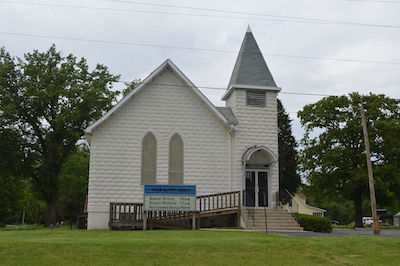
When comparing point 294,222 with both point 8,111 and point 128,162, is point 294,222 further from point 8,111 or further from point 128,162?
point 8,111

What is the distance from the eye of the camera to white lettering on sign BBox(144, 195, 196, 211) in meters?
22.0

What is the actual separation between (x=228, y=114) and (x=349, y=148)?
12734 millimetres

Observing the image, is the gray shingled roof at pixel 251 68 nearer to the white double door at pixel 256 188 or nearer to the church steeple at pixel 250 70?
the church steeple at pixel 250 70

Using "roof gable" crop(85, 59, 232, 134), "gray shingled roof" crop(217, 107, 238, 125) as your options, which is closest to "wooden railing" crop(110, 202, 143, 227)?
"roof gable" crop(85, 59, 232, 134)

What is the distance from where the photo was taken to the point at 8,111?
114 feet

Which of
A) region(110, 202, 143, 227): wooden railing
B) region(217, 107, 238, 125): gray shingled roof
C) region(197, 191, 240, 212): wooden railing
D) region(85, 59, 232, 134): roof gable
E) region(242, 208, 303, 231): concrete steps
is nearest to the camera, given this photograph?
region(110, 202, 143, 227): wooden railing

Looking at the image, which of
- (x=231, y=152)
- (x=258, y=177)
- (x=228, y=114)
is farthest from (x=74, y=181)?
(x=258, y=177)

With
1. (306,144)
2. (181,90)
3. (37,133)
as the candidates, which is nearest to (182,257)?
(181,90)

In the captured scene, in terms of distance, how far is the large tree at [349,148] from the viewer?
33375 mm

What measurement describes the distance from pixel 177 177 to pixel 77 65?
18317mm

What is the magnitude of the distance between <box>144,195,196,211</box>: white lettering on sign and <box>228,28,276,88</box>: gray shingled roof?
816 centimetres

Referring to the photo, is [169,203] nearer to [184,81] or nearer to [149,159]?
[149,159]

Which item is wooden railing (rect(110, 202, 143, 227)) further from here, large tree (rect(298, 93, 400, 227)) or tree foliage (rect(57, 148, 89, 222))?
large tree (rect(298, 93, 400, 227))

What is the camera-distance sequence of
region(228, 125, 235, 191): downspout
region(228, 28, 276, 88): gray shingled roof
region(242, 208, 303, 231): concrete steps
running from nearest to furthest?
region(242, 208, 303, 231): concrete steps → region(228, 125, 235, 191): downspout → region(228, 28, 276, 88): gray shingled roof
